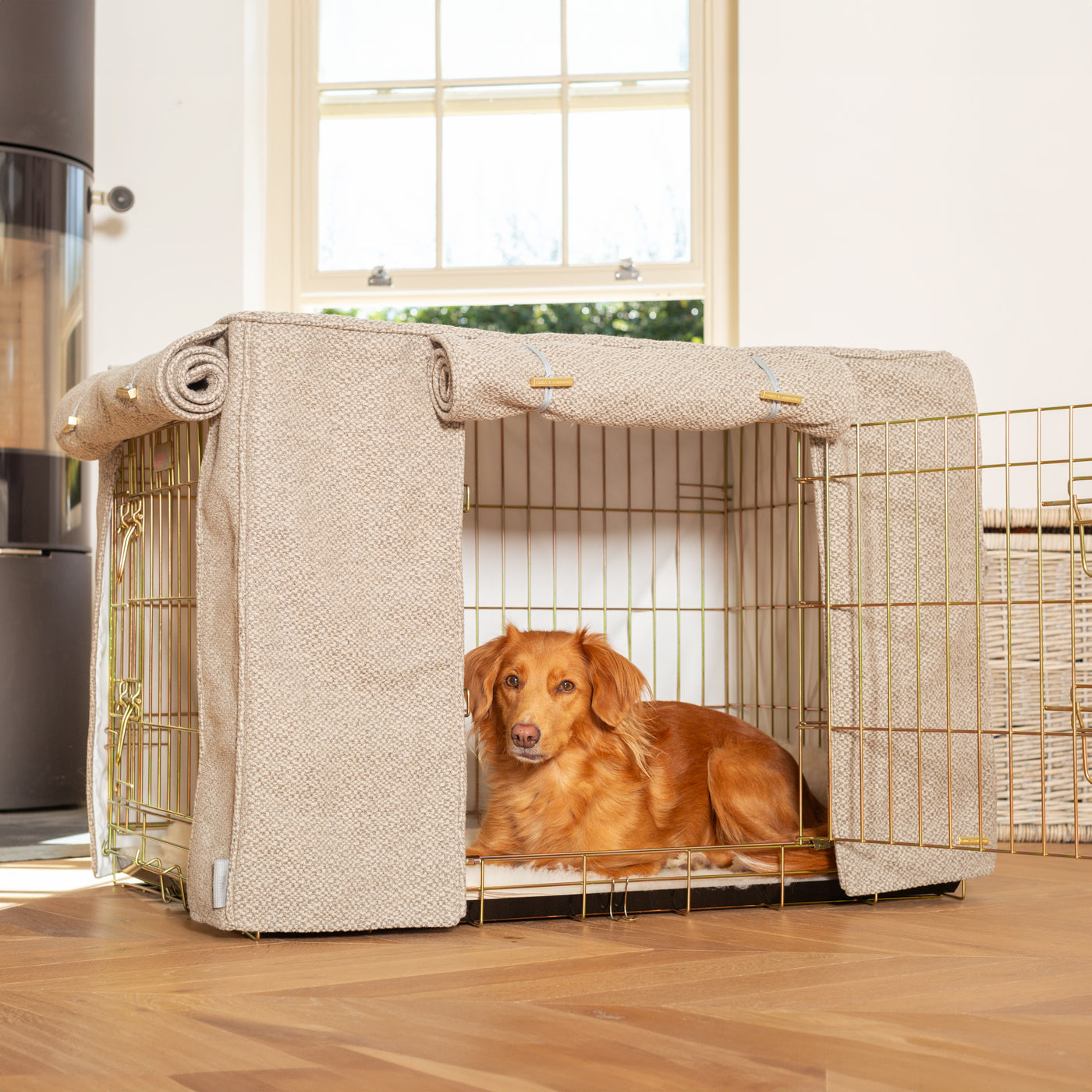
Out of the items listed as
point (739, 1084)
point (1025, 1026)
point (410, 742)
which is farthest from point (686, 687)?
point (739, 1084)

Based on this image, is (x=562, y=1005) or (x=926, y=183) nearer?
(x=562, y=1005)

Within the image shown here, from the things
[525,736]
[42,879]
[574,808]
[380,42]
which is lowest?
[42,879]

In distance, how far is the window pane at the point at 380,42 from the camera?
4.07 meters

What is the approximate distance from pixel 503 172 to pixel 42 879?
8.23 ft

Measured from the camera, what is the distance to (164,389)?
212cm

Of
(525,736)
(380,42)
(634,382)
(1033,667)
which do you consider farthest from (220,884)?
(380,42)

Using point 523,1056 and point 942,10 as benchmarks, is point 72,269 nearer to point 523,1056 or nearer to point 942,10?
point 942,10

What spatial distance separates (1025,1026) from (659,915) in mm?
874

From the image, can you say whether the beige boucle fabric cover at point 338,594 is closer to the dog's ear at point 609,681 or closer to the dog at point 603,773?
the dog at point 603,773

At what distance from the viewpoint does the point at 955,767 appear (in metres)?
2.55

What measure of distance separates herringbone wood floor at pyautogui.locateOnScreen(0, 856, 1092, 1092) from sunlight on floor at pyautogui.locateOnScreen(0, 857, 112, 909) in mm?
180

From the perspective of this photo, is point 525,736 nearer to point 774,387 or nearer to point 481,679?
point 481,679

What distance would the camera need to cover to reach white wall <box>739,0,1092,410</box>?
3.88m

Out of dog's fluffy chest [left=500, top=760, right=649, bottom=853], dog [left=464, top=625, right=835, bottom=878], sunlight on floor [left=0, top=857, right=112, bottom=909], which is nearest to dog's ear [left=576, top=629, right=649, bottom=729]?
dog [left=464, top=625, right=835, bottom=878]
